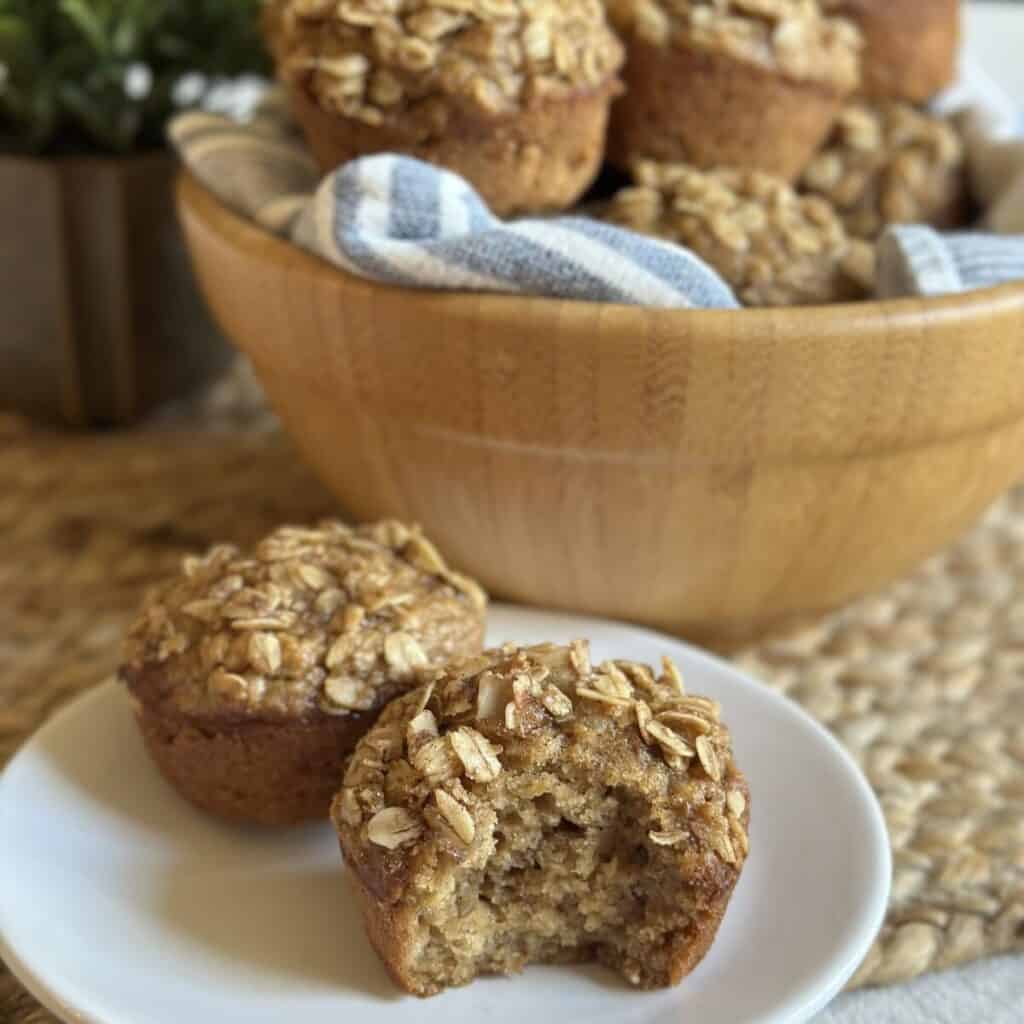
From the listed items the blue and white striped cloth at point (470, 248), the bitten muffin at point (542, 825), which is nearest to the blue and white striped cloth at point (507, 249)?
the blue and white striped cloth at point (470, 248)

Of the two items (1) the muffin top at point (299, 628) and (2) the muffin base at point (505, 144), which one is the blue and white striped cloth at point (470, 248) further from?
(1) the muffin top at point (299, 628)

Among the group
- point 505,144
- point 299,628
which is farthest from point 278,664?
point 505,144

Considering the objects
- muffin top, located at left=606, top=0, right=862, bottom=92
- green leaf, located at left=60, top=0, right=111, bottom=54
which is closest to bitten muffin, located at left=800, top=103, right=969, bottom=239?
muffin top, located at left=606, top=0, right=862, bottom=92

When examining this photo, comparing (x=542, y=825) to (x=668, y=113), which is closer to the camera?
(x=542, y=825)

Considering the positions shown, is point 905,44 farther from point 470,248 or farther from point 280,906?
point 280,906

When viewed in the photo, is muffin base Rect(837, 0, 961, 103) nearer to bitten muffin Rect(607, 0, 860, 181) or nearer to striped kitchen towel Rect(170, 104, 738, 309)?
bitten muffin Rect(607, 0, 860, 181)

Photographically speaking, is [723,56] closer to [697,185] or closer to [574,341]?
[697,185]

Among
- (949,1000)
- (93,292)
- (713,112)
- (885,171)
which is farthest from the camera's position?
(93,292)

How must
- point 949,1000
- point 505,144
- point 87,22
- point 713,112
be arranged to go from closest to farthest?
point 949,1000
point 505,144
point 713,112
point 87,22

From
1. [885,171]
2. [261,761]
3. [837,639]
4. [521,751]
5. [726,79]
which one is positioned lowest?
[837,639]
